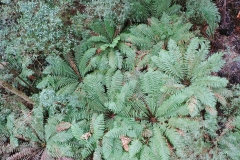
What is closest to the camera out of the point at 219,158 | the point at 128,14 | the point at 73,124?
the point at 219,158

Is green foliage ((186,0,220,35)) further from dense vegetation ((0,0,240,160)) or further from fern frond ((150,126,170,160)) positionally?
fern frond ((150,126,170,160))

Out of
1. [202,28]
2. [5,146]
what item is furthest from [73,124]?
[202,28]

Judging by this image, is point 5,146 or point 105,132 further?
point 5,146

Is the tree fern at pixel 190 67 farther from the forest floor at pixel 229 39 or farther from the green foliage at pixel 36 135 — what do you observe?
the green foliage at pixel 36 135

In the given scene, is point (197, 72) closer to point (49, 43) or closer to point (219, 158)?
point (219, 158)

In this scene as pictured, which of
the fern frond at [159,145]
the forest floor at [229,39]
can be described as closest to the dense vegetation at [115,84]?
the fern frond at [159,145]

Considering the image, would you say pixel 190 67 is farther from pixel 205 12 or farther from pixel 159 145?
pixel 159 145
